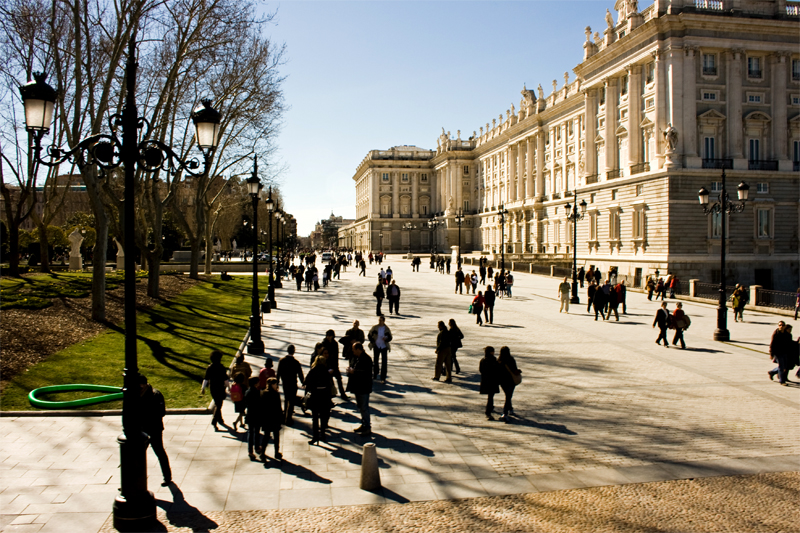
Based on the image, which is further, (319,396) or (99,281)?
(99,281)

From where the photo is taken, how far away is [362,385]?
9719 mm

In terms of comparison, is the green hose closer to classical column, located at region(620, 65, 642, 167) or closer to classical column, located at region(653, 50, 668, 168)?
classical column, located at region(653, 50, 668, 168)

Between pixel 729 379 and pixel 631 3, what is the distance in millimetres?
38783

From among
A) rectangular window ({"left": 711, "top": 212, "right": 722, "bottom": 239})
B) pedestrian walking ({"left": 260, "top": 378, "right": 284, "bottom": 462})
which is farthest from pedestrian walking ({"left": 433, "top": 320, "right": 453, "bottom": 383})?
rectangular window ({"left": 711, "top": 212, "right": 722, "bottom": 239})

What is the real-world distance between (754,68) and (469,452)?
4412cm

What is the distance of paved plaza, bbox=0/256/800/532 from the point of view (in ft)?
23.9

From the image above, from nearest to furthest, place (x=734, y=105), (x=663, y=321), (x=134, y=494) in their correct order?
(x=134, y=494) → (x=663, y=321) → (x=734, y=105)

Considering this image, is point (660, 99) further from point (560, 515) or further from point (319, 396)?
point (560, 515)

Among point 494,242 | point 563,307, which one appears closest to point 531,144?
point 494,242

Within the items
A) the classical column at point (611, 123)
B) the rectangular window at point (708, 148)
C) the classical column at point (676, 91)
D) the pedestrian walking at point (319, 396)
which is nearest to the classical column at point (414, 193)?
the classical column at point (611, 123)

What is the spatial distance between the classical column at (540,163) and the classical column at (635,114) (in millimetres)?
28875

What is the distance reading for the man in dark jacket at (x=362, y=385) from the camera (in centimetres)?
968

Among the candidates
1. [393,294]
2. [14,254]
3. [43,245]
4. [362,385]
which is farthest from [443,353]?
[43,245]

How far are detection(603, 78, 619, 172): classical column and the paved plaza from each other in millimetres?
34693
